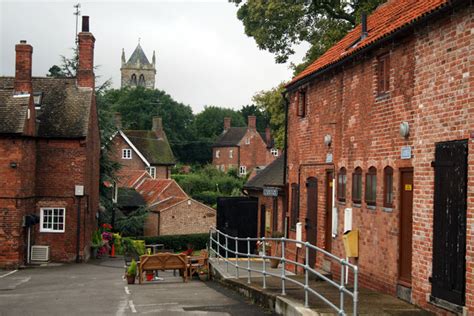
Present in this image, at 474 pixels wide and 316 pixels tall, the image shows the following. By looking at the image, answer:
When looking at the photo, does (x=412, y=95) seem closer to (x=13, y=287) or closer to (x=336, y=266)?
(x=336, y=266)

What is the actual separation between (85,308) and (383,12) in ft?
35.4

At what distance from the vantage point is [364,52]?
14.2 meters

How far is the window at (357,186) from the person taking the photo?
47.9 feet

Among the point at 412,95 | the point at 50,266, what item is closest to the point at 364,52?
the point at 412,95

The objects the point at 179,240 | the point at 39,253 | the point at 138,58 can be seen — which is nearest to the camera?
the point at 39,253

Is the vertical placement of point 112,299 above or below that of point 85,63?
below

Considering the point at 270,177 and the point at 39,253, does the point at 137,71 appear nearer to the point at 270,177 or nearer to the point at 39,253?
the point at 39,253

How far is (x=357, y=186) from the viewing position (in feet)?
48.5

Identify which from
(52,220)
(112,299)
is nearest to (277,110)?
(52,220)

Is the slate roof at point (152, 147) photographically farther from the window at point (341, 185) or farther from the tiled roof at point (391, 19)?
the window at point (341, 185)

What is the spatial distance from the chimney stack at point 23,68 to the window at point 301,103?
15398 millimetres

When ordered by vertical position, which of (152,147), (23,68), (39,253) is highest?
(23,68)

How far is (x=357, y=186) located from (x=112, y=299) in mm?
6041

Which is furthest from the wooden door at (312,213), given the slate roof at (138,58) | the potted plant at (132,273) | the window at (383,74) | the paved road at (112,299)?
the slate roof at (138,58)
